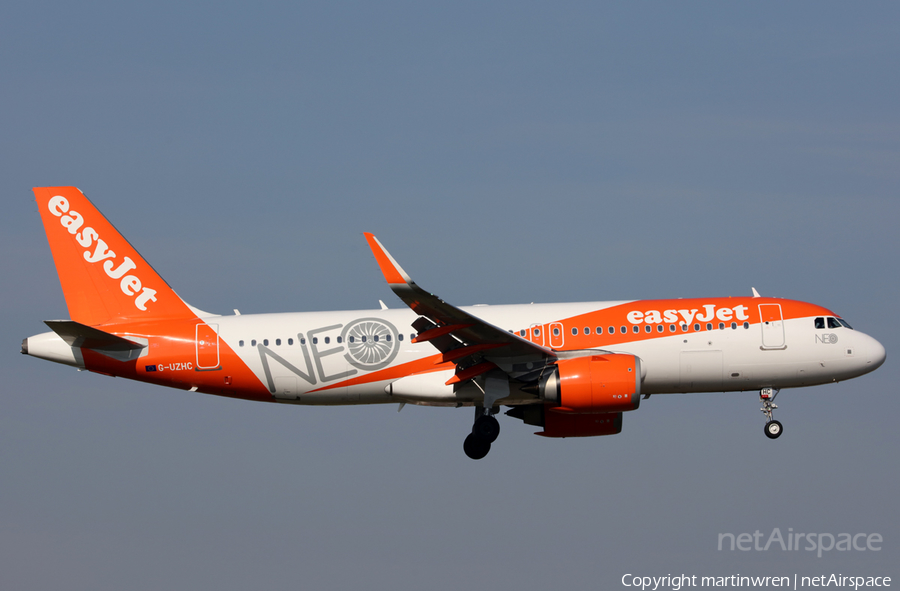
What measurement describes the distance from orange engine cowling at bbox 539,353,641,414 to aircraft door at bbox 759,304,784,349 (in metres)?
4.59

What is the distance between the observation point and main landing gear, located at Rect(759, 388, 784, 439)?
34219 mm

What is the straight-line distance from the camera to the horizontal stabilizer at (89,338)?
32.5 m

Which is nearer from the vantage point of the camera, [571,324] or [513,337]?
[513,337]

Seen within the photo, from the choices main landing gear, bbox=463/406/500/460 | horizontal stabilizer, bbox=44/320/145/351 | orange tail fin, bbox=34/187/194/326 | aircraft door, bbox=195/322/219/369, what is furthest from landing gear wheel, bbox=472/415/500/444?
horizontal stabilizer, bbox=44/320/145/351

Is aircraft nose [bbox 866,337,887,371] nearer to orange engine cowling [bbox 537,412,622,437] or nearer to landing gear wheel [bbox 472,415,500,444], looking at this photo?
orange engine cowling [bbox 537,412,622,437]

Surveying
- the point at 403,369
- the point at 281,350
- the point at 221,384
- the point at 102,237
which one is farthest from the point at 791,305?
the point at 102,237

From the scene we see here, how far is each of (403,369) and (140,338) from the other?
28.8 ft

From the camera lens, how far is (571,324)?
33531 millimetres

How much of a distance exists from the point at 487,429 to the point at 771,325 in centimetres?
978

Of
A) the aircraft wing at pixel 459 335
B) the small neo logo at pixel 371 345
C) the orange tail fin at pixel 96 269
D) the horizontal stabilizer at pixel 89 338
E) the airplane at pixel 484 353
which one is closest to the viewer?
the aircraft wing at pixel 459 335

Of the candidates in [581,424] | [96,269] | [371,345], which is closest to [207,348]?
[371,345]

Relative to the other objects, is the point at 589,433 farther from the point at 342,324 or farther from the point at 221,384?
the point at 221,384

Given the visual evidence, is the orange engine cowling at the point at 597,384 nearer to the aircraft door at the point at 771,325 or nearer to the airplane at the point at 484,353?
the airplane at the point at 484,353

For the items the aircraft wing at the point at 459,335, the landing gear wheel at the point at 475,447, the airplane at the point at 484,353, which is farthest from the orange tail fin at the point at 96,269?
the landing gear wheel at the point at 475,447
